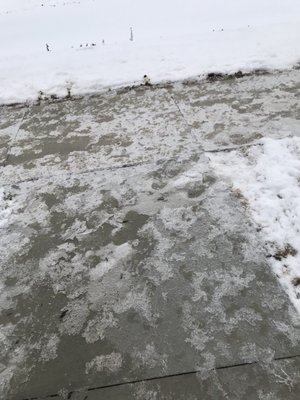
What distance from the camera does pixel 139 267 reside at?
2801 mm

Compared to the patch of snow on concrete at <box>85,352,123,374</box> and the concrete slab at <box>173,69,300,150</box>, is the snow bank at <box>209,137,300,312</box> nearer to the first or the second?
the concrete slab at <box>173,69,300,150</box>

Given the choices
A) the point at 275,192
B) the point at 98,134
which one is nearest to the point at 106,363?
the point at 275,192

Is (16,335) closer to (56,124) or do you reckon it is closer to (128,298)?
(128,298)

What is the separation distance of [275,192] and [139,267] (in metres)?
1.28

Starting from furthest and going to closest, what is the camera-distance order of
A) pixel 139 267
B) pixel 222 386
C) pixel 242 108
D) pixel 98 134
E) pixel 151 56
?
pixel 151 56 → pixel 242 108 → pixel 98 134 → pixel 139 267 → pixel 222 386

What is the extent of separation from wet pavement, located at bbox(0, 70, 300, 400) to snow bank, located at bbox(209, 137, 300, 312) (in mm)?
87

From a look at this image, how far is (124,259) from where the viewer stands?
287 centimetres

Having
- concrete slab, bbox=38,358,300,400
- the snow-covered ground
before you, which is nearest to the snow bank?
concrete slab, bbox=38,358,300,400

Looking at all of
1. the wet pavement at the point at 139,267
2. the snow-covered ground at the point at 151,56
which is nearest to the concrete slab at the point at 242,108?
the wet pavement at the point at 139,267

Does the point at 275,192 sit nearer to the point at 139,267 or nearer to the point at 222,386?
the point at 139,267

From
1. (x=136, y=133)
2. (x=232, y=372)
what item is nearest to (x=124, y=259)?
(x=232, y=372)

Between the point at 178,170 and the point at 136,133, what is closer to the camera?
the point at 178,170

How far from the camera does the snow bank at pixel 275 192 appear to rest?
9.00 feet

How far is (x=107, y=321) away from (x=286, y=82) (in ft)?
12.6
